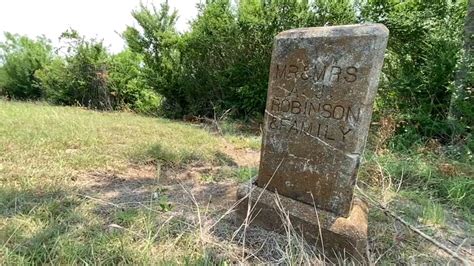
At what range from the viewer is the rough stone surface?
173 centimetres

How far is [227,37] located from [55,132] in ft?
13.5

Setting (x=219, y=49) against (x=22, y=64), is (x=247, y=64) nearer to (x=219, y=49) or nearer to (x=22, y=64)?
(x=219, y=49)

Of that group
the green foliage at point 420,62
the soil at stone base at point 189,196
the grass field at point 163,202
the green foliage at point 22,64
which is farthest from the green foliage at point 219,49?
the green foliage at point 22,64

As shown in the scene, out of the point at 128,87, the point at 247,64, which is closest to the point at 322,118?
the point at 247,64

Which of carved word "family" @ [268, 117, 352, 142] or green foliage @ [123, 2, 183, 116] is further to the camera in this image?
green foliage @ [123, 2, 183, 116]

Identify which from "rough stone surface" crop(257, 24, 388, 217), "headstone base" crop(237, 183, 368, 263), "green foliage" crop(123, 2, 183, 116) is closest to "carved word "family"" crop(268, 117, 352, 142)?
"rough stone surface" crop(257, 24, 388, 217)

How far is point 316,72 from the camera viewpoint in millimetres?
1870

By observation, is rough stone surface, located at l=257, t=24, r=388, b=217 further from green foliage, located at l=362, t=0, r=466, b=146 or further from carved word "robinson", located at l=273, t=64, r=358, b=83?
green foliage, located at l=362, t=0, r=466, b=146

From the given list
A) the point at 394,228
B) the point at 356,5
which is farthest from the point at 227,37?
the point at 394,228

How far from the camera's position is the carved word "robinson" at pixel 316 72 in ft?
5.78

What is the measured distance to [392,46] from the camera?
18.4 feet

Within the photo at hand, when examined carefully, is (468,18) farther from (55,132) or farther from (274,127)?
(55,132)

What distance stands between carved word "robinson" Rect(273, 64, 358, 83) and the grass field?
0.96 m

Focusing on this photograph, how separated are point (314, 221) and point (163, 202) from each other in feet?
3.59
